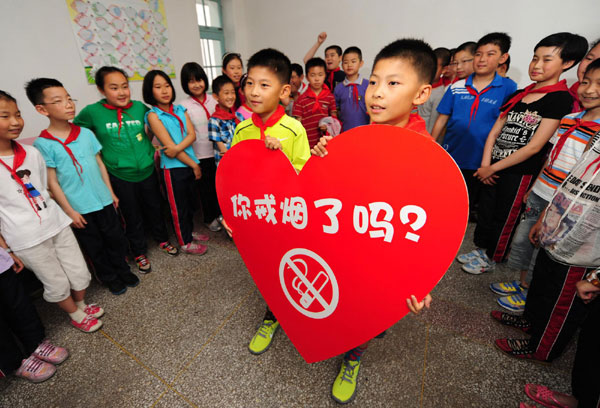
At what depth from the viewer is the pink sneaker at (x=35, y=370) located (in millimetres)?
1143

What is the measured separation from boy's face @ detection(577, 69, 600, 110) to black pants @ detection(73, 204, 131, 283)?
2.37 m

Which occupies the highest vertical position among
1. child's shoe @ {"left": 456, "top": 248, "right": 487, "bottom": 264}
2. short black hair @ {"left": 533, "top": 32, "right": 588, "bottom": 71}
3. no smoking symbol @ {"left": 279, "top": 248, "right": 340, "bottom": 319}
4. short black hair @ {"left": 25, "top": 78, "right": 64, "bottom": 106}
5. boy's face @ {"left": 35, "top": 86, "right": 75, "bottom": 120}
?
short black hair @ {"left": 533, "top": 32, "right": 588, "bottom": 71}

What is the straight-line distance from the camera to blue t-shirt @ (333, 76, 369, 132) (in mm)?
2521

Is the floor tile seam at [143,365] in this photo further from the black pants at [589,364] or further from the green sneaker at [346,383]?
the black pants at [589,364]

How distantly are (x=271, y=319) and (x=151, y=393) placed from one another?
0.58 meters

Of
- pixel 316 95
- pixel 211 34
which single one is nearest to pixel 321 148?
pixel 316 95

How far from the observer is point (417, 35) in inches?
123

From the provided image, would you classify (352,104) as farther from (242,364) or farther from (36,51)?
(36,51)

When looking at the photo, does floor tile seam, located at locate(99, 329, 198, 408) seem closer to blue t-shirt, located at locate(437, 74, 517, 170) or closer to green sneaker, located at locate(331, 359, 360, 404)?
green sneaker, located at locate(331, 359, 360, 404)

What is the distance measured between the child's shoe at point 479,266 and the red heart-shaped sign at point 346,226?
52.8 inches

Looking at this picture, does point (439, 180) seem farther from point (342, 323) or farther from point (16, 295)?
point (16, 295)

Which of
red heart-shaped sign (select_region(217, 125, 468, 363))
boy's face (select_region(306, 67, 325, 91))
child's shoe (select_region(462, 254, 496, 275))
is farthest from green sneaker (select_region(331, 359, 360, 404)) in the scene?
boy's face (select_region(306, 67, 325, 91))

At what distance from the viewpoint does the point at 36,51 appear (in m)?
2.25

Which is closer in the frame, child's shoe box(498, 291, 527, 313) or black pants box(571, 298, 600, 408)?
black pants box(571, 298, 600, 408)
